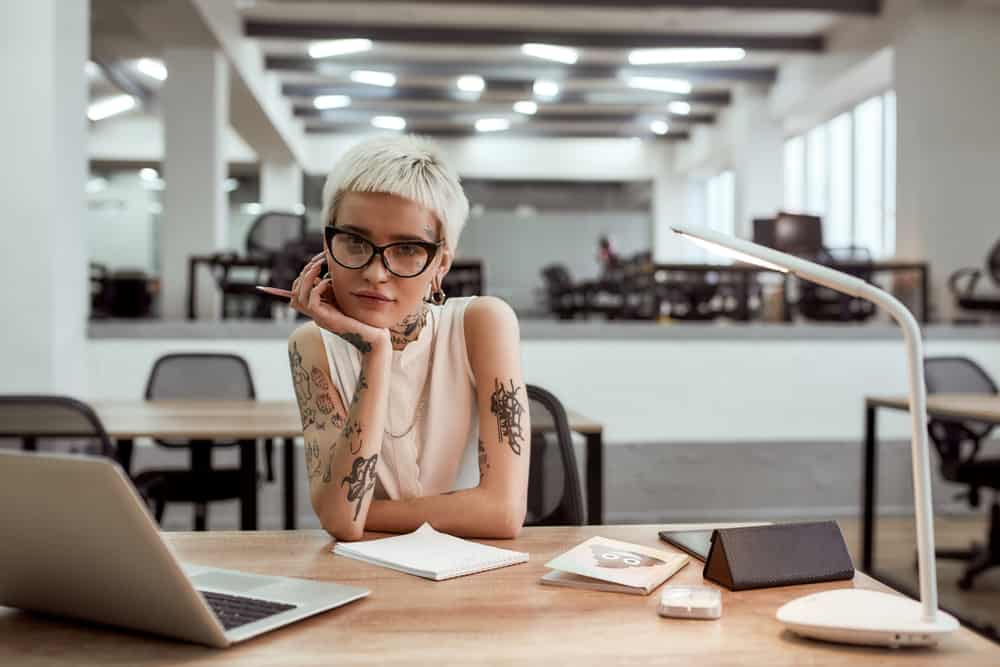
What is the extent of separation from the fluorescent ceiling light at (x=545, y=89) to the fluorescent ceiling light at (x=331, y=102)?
2.39m

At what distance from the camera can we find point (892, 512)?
198 inches

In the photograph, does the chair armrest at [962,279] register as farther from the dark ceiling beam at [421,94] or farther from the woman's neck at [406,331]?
the woman's neck at [406,331]

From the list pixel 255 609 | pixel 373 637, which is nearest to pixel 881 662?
pixel 373 637

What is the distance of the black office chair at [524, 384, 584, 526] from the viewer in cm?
162

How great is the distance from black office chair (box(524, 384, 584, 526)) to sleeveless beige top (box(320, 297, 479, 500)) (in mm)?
213

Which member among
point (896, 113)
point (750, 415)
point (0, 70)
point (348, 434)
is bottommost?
point (750, 415)

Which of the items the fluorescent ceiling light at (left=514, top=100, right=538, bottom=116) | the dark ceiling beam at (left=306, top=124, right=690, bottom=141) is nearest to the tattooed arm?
the fluorescent ceiling light at (left=514, top=100, right=538, bottom=116)

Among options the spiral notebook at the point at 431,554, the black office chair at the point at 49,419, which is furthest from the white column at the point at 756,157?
the spiral notebook at the point at 431,554

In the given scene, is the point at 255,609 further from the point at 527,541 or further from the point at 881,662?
the point at 881,662

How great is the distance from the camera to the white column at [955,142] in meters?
7.87

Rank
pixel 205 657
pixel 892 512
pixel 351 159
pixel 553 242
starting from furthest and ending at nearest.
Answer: pixel 553 242
pixel 892 512
pixel 351 159
pixel 205 657

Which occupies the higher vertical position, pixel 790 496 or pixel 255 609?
pixel 255 609

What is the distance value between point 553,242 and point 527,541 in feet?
55.4

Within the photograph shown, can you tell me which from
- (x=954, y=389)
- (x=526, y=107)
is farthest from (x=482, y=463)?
(x=526, y=107)
